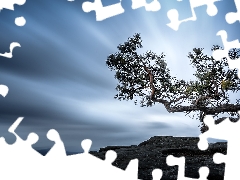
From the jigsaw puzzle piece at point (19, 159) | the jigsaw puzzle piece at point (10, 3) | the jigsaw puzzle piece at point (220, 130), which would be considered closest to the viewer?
the jigsaw puzzle piece at point (220, 130)

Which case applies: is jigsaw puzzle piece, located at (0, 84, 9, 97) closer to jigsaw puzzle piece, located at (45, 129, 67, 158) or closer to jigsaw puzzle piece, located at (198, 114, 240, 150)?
jigsaw puzzle piece, located at (45, 129, 67, 158)

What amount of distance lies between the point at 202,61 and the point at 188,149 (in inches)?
329

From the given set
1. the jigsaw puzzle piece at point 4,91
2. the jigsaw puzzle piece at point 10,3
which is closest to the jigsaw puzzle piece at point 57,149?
the jigsaw puzzle piece at point 4,91

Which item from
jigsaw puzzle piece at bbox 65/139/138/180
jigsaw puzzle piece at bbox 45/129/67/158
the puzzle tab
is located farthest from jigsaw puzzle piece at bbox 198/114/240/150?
jigsaw puzzle piece at bbox 45/129/67/158

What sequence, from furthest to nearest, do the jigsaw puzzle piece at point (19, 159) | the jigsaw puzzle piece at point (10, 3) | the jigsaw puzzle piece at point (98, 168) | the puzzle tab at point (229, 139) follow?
1. the jigsaw puzzle piece at point (10, 3)
2. the jigsaw puzzle piece at point (19, 159)
3. the jigsaw puzzle piece at point (98, 168)
4. the puzzle tab at point (229, 139)

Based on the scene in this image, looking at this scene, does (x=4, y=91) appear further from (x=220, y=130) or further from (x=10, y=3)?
(x=220, y=130)

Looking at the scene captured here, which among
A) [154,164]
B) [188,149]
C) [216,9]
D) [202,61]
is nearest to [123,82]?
[202,61]

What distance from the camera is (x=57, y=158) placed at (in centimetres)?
645

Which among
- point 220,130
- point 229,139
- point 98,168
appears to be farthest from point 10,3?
point 229,139

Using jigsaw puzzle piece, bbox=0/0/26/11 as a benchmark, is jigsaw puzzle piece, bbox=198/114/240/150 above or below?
below

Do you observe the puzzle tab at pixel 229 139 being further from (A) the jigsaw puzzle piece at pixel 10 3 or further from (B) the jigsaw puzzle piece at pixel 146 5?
(A) the jigsaw puzzle piece at pixel 10 3

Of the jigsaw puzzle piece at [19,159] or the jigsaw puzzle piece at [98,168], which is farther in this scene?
the jigsaw puzzle piece at [19,159]

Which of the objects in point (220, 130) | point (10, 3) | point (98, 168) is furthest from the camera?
point (10, 3)

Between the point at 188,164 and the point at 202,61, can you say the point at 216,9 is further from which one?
the point at 202,61
